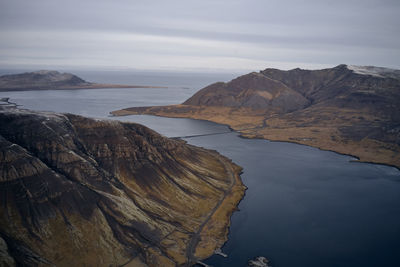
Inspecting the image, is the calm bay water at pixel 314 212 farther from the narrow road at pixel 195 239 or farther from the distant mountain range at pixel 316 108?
the distant mountain range at pixel 316 108

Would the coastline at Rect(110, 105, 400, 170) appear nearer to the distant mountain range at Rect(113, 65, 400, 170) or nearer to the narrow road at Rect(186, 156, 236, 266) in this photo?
the distant mountain range at Rect(113, 65, 400, 170)

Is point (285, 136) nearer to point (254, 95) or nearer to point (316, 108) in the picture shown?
point (316, 108)

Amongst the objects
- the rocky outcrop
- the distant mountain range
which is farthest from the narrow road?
the rocky outcrop

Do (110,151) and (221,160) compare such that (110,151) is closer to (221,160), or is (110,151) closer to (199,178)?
(199,178)

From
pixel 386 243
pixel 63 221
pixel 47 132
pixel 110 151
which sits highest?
pixel 47 132

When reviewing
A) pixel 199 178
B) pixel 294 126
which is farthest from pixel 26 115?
pixel 294 126

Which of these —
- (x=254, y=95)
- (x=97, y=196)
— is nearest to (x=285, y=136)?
(x=254, y=95)
